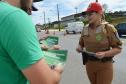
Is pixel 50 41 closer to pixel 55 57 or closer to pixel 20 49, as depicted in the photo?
pixel 55 57

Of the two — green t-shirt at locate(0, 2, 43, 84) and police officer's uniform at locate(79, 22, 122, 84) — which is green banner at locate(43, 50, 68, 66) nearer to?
green t-shirt at locate(0, 2, 43, 84)

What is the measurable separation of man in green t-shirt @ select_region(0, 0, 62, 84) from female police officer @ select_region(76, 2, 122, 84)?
11.1 feet

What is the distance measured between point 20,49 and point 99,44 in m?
3.62

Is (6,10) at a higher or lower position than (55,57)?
higher

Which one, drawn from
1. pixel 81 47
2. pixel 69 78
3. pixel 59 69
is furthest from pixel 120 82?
pixel 59 69

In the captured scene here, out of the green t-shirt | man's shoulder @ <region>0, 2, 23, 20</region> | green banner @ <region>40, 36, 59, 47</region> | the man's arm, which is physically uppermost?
man's shoulder @ <region>0, 2, 23, 20</region>

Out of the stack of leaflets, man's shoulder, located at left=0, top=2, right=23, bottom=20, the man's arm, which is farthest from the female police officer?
man's shoulder, located at left=0, top=2, right=23, bottom=20

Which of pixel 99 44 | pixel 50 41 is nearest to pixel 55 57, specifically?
pixel 50 41

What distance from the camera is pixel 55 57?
8.87 ft

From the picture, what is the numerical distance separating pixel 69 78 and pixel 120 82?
1654 mm

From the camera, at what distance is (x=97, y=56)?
5.64 meters

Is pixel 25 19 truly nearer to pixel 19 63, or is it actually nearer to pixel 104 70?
pixel 19 63

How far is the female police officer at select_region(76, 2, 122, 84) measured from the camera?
568 cm

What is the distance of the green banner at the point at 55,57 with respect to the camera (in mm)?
2639
